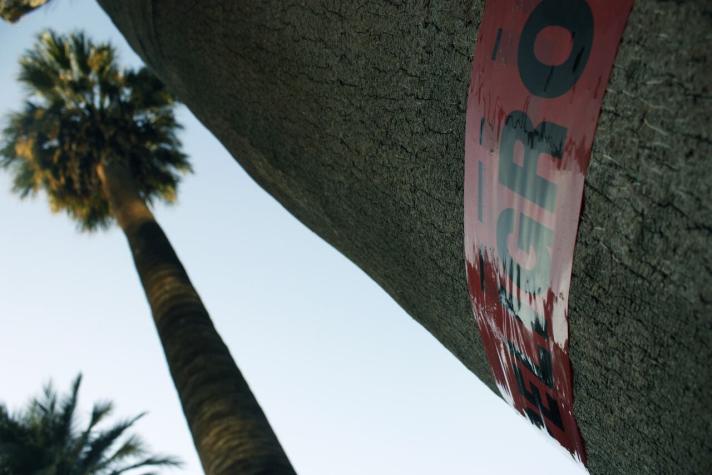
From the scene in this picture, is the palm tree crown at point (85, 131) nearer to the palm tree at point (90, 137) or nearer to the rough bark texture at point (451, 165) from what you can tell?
the palm tree at point (90, 137)

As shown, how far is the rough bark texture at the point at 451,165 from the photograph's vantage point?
140 cm

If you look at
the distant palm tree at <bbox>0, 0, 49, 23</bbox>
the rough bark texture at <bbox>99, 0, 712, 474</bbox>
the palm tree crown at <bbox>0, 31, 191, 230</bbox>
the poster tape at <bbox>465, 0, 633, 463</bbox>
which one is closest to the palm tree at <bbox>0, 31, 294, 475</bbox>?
the palm tree crown at <bbox>0, 31, 191, 230</bbox>

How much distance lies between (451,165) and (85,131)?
34.6ft

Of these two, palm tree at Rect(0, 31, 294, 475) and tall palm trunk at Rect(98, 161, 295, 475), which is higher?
palm tree at Rect(0, 31, 294, 475)

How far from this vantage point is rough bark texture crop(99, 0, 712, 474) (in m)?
1.40

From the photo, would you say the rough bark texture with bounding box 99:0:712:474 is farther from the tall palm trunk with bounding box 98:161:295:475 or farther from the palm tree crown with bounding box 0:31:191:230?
the palm tree crown with bounding box 0:31:191:230

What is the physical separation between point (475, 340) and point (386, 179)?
703 mm

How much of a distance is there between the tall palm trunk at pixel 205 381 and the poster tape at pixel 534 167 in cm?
164

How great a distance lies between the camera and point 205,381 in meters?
4.34

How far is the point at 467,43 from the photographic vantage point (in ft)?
6.60

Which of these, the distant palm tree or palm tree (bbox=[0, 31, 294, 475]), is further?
palm tree (bbox=[0, 31, 294, 475])

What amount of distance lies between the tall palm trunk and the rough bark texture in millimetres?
1026

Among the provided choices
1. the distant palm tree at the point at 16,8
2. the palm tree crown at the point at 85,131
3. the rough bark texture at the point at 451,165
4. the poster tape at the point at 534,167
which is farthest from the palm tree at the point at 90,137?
the poster tape at the point at 534,167

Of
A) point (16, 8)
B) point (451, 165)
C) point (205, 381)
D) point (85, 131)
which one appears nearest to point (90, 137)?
point (85, 131)
